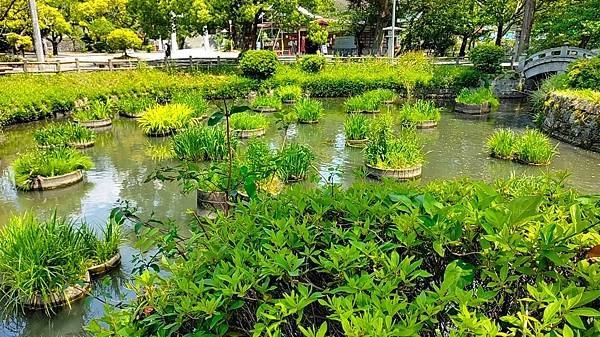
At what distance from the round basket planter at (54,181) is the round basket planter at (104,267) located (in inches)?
138

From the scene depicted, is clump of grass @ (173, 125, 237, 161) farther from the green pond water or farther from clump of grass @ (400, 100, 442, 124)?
clump of grass @ (400, 100, 442, 124)

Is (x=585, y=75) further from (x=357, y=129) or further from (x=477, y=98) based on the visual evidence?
(x=357, y=129)

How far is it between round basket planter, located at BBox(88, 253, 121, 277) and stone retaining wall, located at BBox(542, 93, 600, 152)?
1059 centimetres

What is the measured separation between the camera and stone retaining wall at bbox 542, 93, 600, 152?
1137 cm

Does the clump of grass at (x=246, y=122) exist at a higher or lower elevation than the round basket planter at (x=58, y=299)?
higher

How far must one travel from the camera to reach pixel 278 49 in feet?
123

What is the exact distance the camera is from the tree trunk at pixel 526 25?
21766 millimetres

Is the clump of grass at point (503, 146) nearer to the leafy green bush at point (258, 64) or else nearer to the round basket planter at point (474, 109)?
the round basket planter at point (474, 109)

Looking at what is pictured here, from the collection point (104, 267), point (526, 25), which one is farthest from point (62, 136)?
point (526, 25)

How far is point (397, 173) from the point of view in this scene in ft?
28.1

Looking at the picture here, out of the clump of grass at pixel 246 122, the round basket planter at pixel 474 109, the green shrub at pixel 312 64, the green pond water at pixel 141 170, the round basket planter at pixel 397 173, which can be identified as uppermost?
the green shrub at pixel 312 64

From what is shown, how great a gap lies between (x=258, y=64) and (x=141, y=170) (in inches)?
456

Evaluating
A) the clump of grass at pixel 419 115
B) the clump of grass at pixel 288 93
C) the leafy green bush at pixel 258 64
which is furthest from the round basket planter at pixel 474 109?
the leafy green bush at pixel 258 64

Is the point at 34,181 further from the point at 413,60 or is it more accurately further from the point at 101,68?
the point at 413,60
